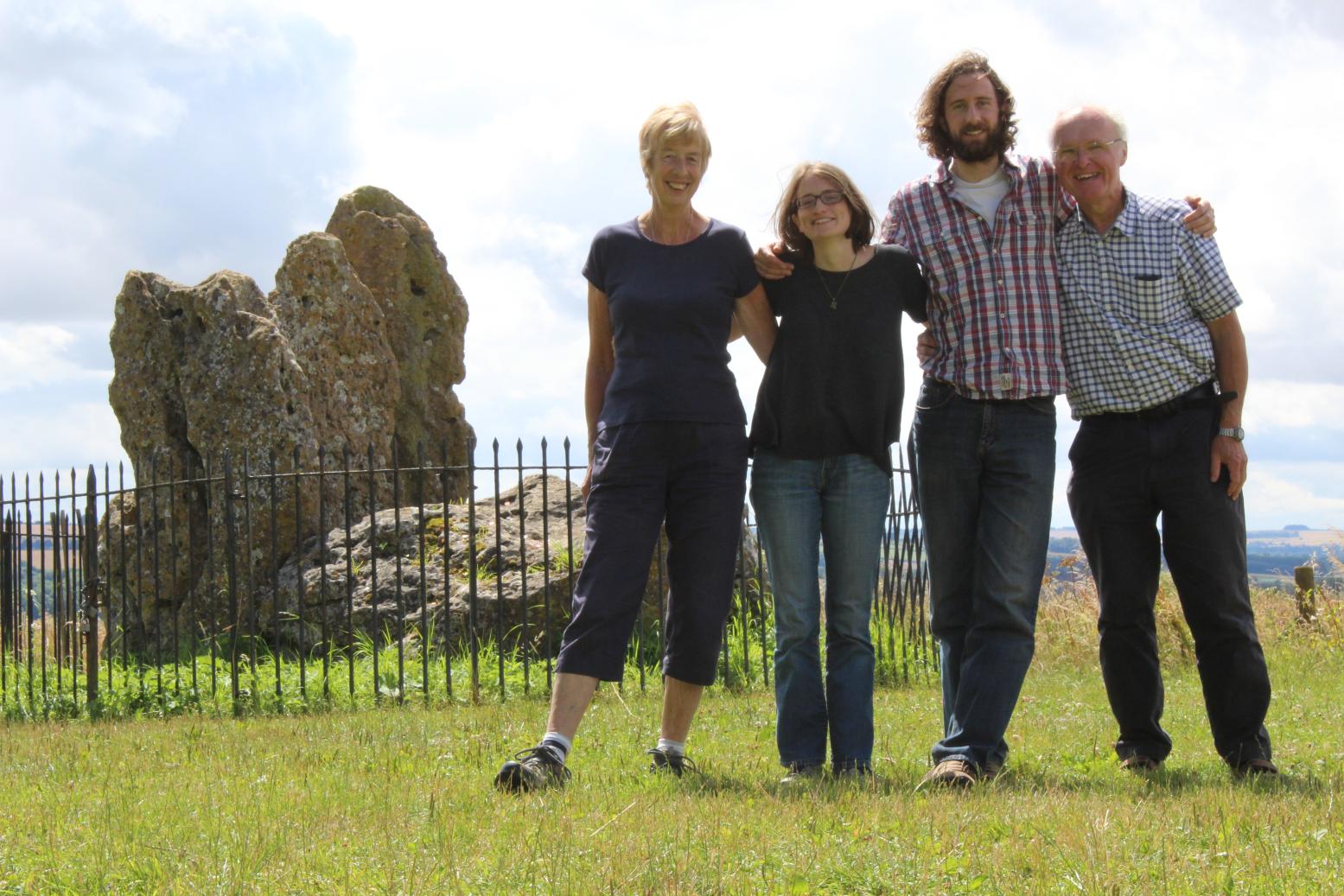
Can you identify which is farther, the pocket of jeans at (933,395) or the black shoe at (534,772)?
the pocket of jeans at (933,395)

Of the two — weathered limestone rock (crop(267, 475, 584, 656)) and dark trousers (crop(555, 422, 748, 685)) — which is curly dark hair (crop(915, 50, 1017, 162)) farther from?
weathered limestone rock (crop(267, 475, 584, 656))

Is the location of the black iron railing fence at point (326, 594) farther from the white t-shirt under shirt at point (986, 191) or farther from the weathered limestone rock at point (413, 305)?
the white t-shirt under shirt at point (986, 191)

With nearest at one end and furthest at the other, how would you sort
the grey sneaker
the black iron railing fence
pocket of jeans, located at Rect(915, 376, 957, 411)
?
pocket of jeans, located at Rect(915, 376, 957, 411) < the grey sneaker < the black iron railing fence

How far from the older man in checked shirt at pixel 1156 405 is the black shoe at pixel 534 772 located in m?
2.05

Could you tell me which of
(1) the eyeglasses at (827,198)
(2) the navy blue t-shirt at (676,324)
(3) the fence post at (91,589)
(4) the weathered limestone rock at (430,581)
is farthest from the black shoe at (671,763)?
(3) the fence post at (91,589)

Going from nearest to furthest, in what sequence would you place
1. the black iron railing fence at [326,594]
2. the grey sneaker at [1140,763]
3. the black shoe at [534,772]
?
the black shoe at [534,772] < the grey sneaker at [1140,763] < the black iron railing fence at [326,594]

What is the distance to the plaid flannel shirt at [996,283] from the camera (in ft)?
13.6

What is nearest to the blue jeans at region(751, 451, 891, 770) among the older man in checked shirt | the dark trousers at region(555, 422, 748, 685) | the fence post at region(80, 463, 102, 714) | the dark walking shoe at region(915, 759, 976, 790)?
the dark trousers at region(555, 422, 748, 685)

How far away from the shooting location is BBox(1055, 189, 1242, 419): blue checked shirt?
4.26 m

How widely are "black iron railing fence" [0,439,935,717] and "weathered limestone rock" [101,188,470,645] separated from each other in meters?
0.04

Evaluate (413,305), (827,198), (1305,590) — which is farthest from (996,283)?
(413,305)

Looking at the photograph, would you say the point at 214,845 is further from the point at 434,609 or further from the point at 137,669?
the point at 137,669

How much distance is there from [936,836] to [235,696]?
5.97m

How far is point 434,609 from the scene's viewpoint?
29.3 feet
